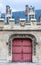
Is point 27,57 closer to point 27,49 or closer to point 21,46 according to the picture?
point 27,49

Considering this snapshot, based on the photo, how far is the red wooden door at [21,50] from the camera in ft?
66.3

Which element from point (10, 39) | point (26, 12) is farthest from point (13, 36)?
point (26, 12)

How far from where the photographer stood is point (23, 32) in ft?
65.5

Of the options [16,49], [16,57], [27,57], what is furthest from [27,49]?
[16,57]

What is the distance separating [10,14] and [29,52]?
16474 millimetres

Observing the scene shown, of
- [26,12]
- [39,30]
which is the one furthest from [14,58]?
[26,12]

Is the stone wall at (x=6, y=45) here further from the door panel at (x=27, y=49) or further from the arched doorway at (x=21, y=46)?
the door panel at (x=27, y=49)

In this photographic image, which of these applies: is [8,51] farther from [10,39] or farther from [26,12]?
[26,12]

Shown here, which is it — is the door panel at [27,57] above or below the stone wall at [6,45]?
below

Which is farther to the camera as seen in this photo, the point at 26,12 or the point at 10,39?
the point at 26,12

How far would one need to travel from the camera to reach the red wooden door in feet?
66.3

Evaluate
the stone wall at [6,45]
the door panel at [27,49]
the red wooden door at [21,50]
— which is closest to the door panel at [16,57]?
the red wooden door at [21,50]

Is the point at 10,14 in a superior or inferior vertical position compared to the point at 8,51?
superior

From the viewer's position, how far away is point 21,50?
20.3m
